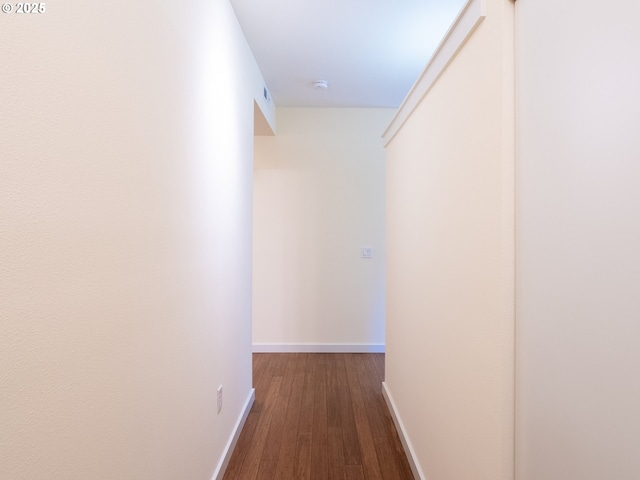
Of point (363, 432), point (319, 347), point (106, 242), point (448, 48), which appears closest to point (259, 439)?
point (363, 432)

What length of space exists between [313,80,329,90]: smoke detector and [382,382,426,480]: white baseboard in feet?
8.69

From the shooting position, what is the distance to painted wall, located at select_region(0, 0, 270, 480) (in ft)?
1.94

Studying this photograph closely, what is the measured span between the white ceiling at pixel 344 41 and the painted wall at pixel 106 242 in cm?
70

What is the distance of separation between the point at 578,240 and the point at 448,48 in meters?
0.94

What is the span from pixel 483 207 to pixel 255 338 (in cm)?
319

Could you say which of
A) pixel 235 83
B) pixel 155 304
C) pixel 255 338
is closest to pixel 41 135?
pixel 155 304

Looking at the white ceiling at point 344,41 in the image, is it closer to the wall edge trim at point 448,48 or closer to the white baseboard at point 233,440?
the wall edge trim at point 448,48

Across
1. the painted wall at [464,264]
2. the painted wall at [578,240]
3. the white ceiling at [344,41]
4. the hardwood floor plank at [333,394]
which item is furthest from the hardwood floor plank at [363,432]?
the white ceiling at [344,41]

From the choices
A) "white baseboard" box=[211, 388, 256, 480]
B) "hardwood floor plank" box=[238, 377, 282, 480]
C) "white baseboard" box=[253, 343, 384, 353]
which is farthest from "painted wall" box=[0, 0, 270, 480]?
"white baseboard" box=[253, 343, 384, 353]

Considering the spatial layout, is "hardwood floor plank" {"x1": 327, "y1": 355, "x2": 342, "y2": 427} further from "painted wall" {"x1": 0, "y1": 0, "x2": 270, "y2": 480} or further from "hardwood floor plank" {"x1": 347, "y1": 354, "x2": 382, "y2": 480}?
"painted wall" {"x1": 0, "y1": 0, "x2": 270, "y2": 480}

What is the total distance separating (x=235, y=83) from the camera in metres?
2.01

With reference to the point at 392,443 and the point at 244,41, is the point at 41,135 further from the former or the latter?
the point at 392,443

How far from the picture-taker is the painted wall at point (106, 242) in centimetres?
59

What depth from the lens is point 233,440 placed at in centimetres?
196
